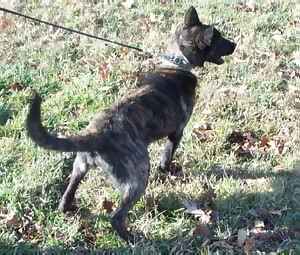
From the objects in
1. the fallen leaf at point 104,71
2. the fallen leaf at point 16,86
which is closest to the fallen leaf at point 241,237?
the fallen leaf at point 104,71

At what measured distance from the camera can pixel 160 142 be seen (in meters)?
6.20

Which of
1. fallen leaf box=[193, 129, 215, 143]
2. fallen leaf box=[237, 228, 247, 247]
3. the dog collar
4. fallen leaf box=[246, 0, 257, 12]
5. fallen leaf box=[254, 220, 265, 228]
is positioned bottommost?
fallen leaf box=[237, 228, 247, 247]

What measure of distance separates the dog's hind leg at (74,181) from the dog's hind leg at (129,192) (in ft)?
1.21

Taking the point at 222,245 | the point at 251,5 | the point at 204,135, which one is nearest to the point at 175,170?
the point at 204,135

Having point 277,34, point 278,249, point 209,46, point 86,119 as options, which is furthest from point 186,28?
point 277,34

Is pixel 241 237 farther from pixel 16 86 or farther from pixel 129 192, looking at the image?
pixel 16 86

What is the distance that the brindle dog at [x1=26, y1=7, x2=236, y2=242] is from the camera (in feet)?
14.6

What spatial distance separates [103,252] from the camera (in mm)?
4734

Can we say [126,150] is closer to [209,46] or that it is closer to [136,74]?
[209,46]

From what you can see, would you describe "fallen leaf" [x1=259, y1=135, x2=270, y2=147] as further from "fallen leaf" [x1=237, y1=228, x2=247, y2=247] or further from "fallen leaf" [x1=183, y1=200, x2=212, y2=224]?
"fallen leaf" [x1=237, y1=228, x2=247, y2=247]

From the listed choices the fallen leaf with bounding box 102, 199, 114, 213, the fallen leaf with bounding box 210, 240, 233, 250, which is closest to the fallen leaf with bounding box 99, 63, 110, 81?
the fallen leaf with bounding box 102, 199, 114, 213

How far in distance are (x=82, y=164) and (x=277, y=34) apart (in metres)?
4.39

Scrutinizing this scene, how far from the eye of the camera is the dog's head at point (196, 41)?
5676 millimetres

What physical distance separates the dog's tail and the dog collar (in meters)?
1.47
